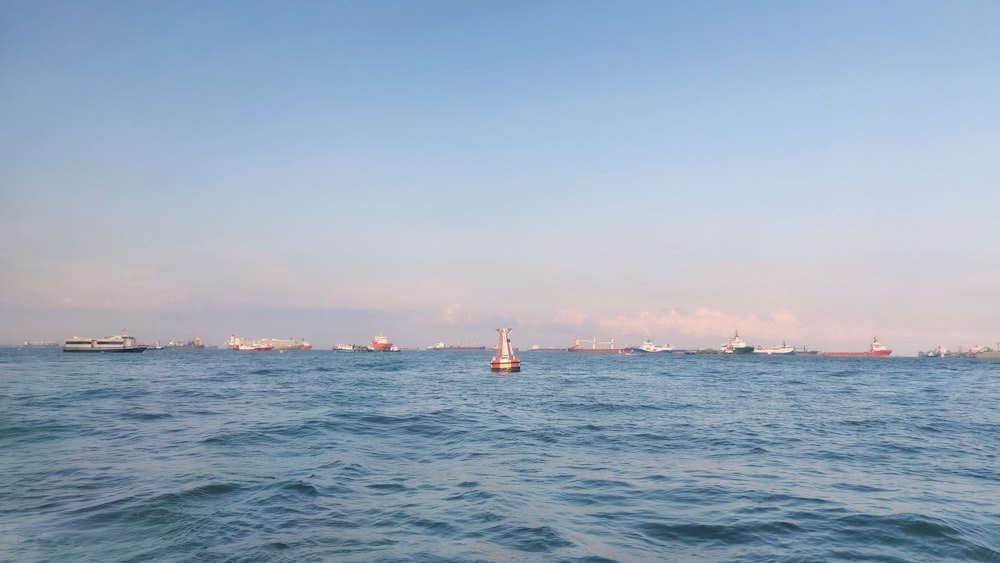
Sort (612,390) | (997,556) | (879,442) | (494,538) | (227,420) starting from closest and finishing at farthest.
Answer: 1. (997,556)
2. (494,538)
3. (879,442)
4. (227,420)
5. (612,390)

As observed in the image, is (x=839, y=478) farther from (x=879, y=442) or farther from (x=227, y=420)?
(x=227, y=420)

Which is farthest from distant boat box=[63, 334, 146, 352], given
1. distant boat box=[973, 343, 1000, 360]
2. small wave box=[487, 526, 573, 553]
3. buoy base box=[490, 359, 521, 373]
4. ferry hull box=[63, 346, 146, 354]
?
distant boat box=[973, 343, 1000, 360]

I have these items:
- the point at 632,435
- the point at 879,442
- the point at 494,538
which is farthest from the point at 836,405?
the point at 494,538

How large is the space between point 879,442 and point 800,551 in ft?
49.9

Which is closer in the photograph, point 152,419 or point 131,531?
point 131,531

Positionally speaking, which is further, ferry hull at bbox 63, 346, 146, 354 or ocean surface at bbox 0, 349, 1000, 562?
ferry hull at bbox 63, 346, 146, 354

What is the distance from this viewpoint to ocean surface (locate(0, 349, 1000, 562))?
10.7 m

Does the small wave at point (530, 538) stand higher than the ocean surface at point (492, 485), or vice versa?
the small wave at point (530, 538)

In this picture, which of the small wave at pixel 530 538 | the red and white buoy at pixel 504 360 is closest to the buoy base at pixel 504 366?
the red and white buoy at pixel 504 360

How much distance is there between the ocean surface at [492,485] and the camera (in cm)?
1067

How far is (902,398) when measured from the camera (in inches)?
1649

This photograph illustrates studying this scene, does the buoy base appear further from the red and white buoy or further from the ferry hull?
the ferry hull

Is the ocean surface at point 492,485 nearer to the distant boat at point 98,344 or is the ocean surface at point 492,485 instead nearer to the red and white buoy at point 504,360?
the red and white buoy at point 504,360

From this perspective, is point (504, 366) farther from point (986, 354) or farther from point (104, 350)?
point (986, 354)
